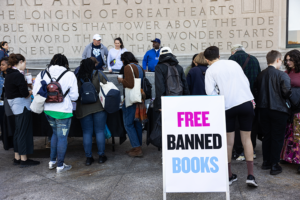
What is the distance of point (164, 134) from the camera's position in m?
3.44

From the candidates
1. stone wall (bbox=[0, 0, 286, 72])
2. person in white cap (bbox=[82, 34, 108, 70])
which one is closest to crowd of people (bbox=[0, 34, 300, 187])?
person in white cap (bbox=[82, 34, 108, 70])

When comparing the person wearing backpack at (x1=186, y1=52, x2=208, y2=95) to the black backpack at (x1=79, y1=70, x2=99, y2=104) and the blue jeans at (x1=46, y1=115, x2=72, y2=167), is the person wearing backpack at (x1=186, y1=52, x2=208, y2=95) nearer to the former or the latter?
the black backpack at (x1=79, y1=70, x2=99, y2=104)

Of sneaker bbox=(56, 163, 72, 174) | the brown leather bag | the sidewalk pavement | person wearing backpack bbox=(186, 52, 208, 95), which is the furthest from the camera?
person wearing backpack bbox=(186, 52, 208, 95)

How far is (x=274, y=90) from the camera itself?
14.5ft

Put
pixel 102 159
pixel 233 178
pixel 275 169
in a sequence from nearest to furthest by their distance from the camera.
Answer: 1. pixel 233 178
2. pixel 275 169
3. pixel 102 159

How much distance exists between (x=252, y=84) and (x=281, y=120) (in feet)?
3.14

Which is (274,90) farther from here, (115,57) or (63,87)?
(115,57)

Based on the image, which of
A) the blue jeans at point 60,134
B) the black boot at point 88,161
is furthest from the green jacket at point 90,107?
the black boot at point 88,161

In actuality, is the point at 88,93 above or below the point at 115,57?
below

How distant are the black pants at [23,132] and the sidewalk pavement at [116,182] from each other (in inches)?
14.1

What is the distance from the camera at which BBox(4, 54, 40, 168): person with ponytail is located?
4.86 meters

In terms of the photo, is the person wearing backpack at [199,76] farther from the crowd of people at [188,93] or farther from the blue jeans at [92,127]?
the blue jeans at [92,127]

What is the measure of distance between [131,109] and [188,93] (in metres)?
1.16

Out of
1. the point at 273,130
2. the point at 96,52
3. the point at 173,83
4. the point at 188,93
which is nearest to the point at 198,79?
the point at 188,93
